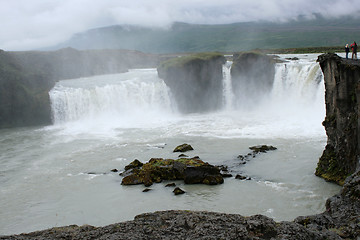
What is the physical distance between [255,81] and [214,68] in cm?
466

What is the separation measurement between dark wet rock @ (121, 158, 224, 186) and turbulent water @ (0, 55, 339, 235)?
477 millimetres

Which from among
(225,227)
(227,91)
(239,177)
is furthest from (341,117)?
(227,91)

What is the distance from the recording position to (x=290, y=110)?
35125 mm

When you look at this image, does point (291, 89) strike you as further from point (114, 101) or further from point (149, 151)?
point (149, 151)

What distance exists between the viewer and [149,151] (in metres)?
22.9

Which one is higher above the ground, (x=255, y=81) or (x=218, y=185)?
(x=255, y=81)

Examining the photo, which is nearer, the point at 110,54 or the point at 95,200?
the point at 95,200

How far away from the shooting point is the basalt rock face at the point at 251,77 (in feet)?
128

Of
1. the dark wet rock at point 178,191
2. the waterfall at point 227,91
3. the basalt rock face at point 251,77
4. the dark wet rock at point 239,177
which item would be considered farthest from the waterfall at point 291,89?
the dark wet rock at point 178,191

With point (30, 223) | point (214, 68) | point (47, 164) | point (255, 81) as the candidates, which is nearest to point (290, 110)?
point (255, 81)

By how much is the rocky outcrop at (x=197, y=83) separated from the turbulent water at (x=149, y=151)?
0.90 metres

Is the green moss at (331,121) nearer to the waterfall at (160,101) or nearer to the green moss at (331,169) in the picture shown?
the green moss at (331,169)

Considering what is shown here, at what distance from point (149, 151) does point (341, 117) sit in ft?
39.0

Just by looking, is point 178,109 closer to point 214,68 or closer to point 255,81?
point 214,68
